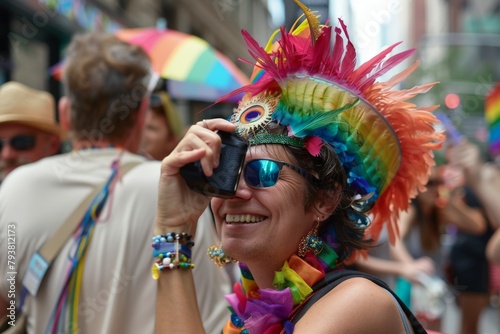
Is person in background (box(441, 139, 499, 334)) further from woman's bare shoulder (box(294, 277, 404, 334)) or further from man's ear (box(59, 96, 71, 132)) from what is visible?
woman's bare shoulder (box(294, 277, 404, 334))

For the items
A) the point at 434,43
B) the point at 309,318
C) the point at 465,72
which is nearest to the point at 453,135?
the point at 309,318

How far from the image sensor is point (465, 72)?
20000 mm

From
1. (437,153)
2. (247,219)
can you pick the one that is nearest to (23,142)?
(247,219)

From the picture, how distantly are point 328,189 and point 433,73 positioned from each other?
63.8 ft

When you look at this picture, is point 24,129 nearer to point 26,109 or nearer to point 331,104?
point 26,109

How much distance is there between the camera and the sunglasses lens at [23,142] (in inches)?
140

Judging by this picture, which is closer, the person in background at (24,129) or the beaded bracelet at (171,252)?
the beaded bracelet at (171,252)

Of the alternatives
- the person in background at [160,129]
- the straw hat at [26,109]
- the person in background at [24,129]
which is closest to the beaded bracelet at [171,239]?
the person in background at [24,129]

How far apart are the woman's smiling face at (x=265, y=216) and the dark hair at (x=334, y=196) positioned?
36 millimetres

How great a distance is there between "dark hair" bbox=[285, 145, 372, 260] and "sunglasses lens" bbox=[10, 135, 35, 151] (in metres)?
2.05

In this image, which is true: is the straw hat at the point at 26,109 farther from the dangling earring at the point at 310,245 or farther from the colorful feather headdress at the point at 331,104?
the dangling earring at the point at 310,245

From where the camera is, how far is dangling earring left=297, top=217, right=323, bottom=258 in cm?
199

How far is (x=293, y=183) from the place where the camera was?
1943 mm

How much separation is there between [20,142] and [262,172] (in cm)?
206
